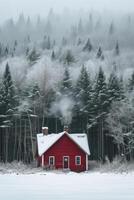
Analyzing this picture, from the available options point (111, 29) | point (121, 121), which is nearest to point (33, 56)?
point (111, 29)

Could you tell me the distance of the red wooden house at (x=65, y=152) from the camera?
140 ft

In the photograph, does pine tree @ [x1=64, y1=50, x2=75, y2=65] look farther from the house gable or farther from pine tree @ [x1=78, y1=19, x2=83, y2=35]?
the house gable

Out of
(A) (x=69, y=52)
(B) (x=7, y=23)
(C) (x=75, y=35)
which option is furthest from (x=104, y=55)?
(B) (x=7, y=23)

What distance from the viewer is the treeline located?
154ft

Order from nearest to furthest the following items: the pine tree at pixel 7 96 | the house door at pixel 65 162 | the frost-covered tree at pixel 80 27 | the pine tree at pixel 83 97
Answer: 1. the house door at pixel 65 162
2. the pine tree at pixel 7 96
3. the pine tree at pixel 83 97
4. the frost-covered tree at pixel 80 27

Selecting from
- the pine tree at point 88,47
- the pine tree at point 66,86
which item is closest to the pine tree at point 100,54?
the pine tree at point 88,47

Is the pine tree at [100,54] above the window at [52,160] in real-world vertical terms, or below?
above

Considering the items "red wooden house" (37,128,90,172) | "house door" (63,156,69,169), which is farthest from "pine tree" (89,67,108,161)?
"house door" (63,156,69,169)

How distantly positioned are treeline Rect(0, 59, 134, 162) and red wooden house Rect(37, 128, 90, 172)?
127 inches

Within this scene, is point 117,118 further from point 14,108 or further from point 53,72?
point 53,72

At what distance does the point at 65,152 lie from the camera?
1703 inches

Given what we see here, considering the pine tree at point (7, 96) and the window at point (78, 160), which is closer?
the window at point (78, 160)

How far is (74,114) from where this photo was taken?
51.6m

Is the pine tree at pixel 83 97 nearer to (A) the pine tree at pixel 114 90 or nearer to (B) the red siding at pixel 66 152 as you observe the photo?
(A) the pine tree at pixel 114 90
